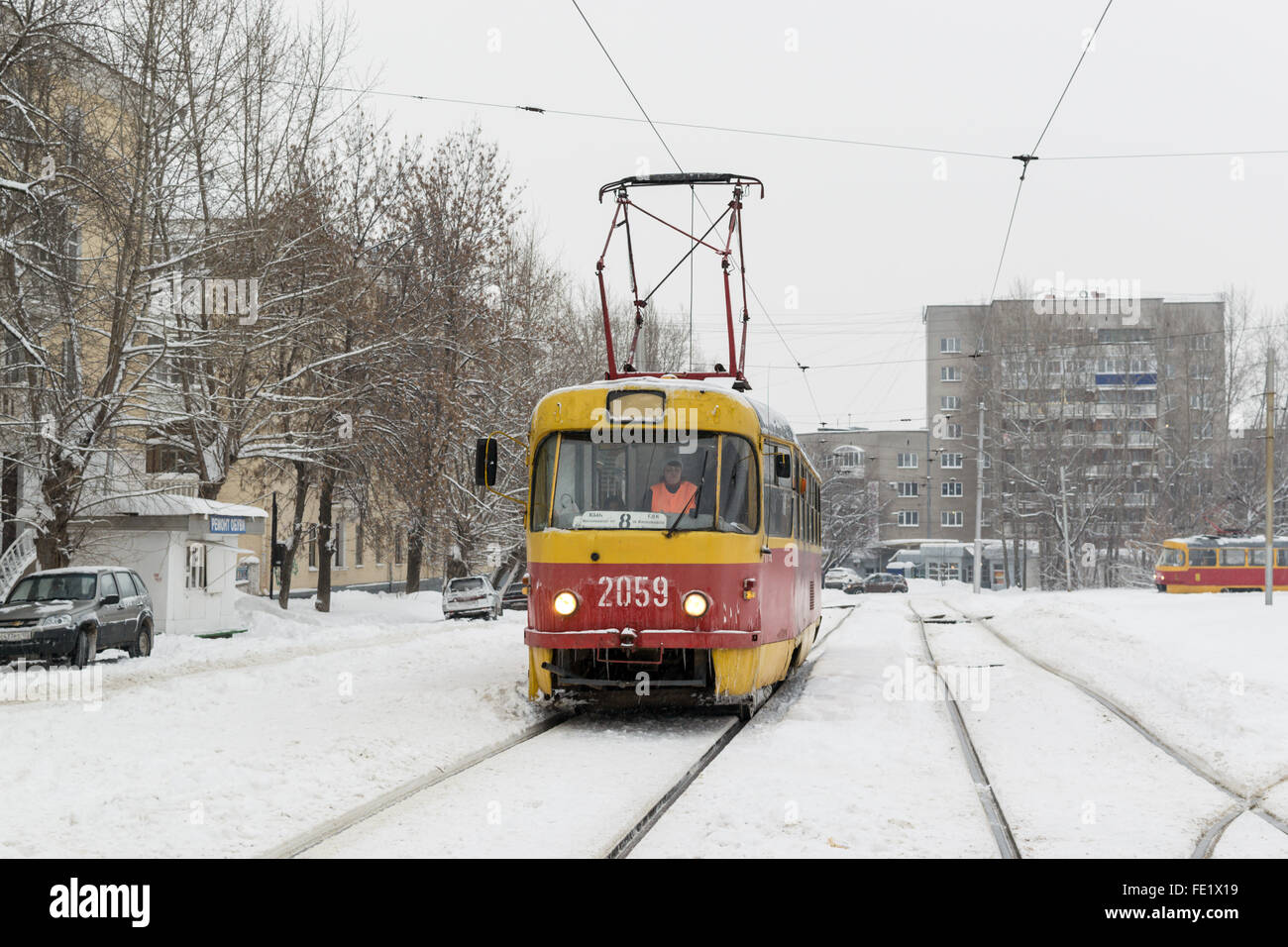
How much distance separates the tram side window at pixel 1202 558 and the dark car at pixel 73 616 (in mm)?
45425

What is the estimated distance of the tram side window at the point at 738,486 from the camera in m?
11.9

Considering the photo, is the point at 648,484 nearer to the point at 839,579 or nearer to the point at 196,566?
the point at 196,566

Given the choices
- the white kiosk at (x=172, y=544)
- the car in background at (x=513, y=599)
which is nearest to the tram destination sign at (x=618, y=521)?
the white kiosk at (x=172, y=544)

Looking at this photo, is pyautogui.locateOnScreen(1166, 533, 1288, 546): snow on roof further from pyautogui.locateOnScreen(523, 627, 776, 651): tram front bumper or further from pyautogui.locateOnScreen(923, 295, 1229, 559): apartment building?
pyautogui.locateOnScreen(523, 627, 776, 651): tram front bumper

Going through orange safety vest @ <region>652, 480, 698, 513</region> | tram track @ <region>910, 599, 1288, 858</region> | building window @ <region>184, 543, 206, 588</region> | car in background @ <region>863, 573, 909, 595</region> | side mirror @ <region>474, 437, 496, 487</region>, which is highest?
side mirror @ <region>474, 437, 496, 487</region>

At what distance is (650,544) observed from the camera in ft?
38.0

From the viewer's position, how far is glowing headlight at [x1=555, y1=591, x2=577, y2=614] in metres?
11.5

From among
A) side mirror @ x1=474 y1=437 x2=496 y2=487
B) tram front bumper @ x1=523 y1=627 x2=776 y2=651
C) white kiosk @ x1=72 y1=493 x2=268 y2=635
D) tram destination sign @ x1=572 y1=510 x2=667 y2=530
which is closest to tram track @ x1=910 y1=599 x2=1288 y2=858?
tram front bumper @ x1=523 y1=627 x2=776 y2=651

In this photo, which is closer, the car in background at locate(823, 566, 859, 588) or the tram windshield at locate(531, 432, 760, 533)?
the tram windshield at locate(531, 432, 760, 533)

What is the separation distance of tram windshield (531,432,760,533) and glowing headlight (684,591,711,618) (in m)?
0.61

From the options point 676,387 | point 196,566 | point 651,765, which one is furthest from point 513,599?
point 651,765

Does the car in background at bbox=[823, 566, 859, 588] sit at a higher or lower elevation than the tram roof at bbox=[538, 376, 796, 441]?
lower
